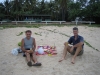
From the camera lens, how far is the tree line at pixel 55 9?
25266mm

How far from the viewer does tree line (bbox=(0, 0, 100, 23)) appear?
82.9ft

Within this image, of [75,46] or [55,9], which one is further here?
[55,9]

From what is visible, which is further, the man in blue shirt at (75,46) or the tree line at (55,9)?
the tree line at (55,9)

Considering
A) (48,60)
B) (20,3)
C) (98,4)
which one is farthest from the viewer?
(20,3)

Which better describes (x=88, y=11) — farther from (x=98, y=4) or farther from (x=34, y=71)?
(x=34, y=71)

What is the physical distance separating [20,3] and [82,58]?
29.6m

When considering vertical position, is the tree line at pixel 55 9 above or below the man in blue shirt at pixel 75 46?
above

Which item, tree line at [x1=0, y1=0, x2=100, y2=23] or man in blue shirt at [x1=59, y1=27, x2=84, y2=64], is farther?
tree line at [x1=0, y1=0, x2=100, y2=23]

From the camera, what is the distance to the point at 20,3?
32.2 metres

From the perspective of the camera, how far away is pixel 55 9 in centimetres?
3447

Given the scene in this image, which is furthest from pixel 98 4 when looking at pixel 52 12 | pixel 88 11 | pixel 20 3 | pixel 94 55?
pixel 94 55

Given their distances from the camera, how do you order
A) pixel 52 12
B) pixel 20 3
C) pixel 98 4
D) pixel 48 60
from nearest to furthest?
pixel 48 60 < pixel 98 4 < pixel 20 3 < pixel 52 12

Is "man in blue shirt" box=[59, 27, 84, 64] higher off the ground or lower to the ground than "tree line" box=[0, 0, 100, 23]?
lower

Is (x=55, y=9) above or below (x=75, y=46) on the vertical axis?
above
